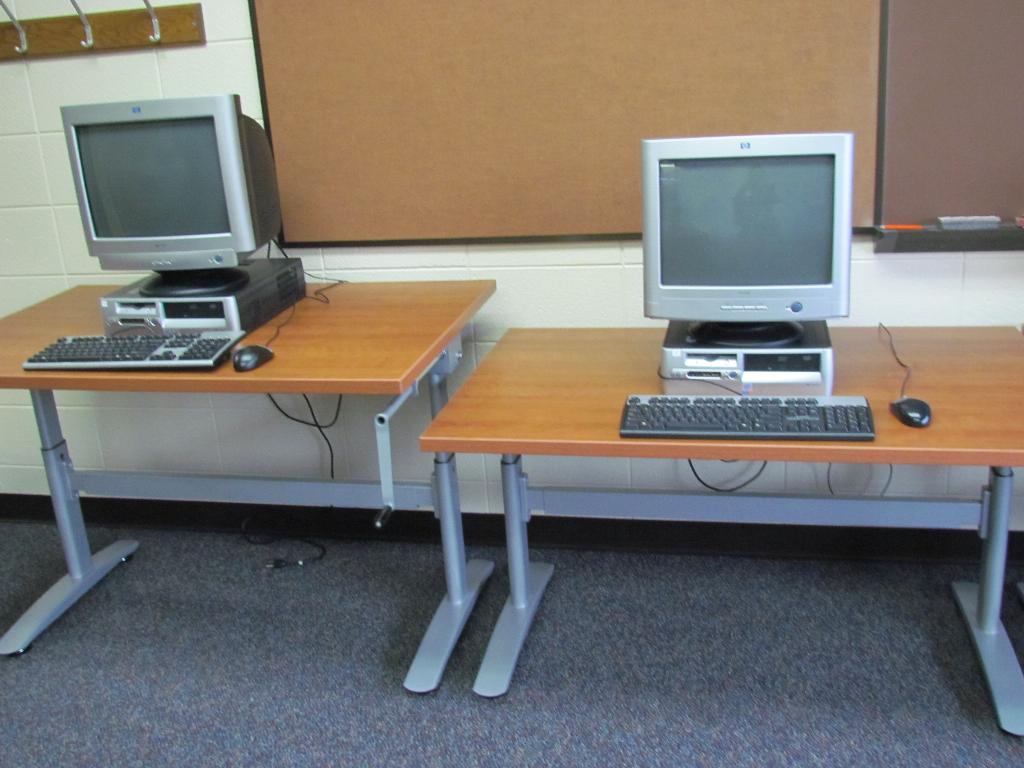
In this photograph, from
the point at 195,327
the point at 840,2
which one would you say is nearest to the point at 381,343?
the point at 195,327

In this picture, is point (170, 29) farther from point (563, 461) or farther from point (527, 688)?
point (527, 688)

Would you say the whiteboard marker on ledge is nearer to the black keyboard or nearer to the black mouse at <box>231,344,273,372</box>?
the black keyboard

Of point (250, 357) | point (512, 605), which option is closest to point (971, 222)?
point (512, 605)

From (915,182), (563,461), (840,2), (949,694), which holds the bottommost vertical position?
(949,694)

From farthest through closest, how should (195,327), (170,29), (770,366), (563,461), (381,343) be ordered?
(563,461) < (170,29) < (195,327) < (381,343) < (770,366)

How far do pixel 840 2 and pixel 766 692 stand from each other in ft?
5.25

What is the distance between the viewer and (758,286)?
1877mm

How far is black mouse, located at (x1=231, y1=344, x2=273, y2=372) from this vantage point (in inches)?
75.9

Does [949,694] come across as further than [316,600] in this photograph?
No

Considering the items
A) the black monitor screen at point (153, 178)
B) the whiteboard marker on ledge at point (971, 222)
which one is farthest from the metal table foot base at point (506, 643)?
the whiteboard marker on ledge at point (971, 222)

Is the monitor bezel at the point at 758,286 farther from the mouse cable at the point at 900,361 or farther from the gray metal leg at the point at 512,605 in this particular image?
the gray metal leg at the point at 512,605

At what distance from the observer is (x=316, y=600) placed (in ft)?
8.51

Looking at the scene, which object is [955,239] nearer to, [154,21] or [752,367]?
[752,367]

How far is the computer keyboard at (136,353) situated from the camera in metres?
1.97
